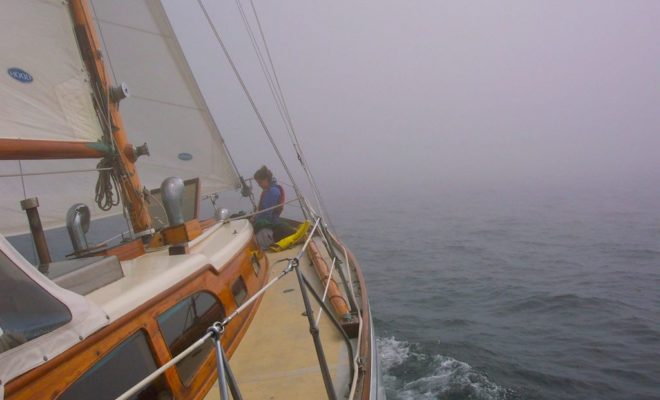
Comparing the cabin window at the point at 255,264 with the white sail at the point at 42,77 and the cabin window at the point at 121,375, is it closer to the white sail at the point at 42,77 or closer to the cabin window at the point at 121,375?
the white sail at the point at 42,77

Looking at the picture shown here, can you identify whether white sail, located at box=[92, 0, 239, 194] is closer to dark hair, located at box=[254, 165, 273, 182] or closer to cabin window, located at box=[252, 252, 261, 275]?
dark hair, located at box=[254, 165, 273, 182]

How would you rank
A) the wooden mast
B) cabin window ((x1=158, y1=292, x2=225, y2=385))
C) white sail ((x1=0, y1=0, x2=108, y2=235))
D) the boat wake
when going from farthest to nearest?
the boat wake
the wooden mast
white sail ((x1=0, y1=0, x2=108, y2=235))
cabin window ((x1=158, y1=292, x2=225, y2=385))

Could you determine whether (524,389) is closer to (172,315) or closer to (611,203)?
(172,315)

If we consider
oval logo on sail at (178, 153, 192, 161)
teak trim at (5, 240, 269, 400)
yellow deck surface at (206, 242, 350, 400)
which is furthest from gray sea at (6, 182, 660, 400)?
oval logo on sail at (178, 153, 192, 161)

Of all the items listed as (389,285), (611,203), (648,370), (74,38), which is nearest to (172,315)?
(74,38)

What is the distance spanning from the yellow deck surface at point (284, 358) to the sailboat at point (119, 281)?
16 mm

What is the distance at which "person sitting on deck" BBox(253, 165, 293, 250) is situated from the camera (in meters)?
8.07

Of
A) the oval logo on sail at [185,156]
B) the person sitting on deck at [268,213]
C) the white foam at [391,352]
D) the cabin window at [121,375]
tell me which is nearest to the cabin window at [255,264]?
the person sitting on deck at [268,213]

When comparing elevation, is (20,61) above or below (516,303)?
above

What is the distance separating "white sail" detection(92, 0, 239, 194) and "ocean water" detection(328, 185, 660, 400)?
5505 mm

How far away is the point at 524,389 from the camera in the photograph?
284 inches

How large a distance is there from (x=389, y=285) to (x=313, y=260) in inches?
329

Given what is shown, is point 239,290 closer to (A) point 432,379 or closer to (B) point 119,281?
(B) point 119,281

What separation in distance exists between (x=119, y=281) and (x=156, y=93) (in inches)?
224
